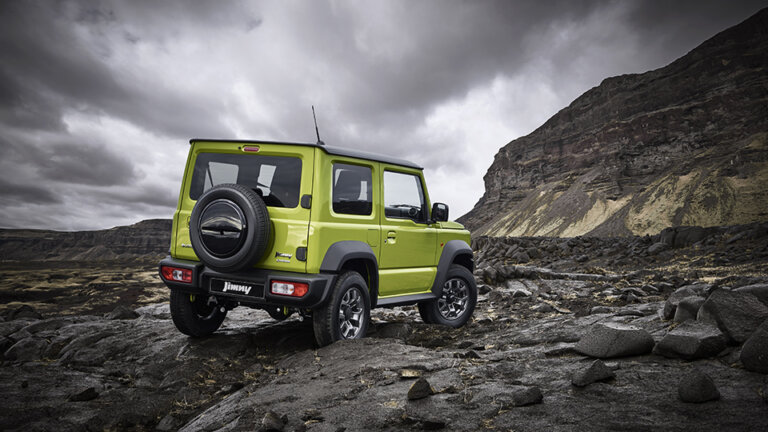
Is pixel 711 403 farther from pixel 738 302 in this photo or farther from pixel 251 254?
pixel 251 254

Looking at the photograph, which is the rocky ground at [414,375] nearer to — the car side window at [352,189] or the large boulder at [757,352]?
the large boulder at [757,352]

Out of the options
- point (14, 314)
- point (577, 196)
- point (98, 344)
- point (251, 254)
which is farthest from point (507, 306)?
point (577, 196)

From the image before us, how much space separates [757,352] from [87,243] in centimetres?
22957

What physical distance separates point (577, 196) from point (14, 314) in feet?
171

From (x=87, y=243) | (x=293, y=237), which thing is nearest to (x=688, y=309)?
(x=293, y=237)

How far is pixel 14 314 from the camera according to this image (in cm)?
841

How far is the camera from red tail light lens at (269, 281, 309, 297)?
4199mm

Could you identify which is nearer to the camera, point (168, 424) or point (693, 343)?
point (693, 343)

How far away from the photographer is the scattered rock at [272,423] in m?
2.45

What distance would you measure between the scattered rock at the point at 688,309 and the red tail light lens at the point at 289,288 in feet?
11.5

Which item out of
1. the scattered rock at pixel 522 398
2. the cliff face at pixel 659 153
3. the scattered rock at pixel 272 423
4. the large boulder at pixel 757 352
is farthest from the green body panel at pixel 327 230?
the cliff face at pixel 659 153

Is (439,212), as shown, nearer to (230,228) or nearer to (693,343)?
(230,228)

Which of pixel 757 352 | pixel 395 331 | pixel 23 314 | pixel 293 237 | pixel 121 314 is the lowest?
pixel 23 314

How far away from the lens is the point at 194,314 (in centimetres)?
511
